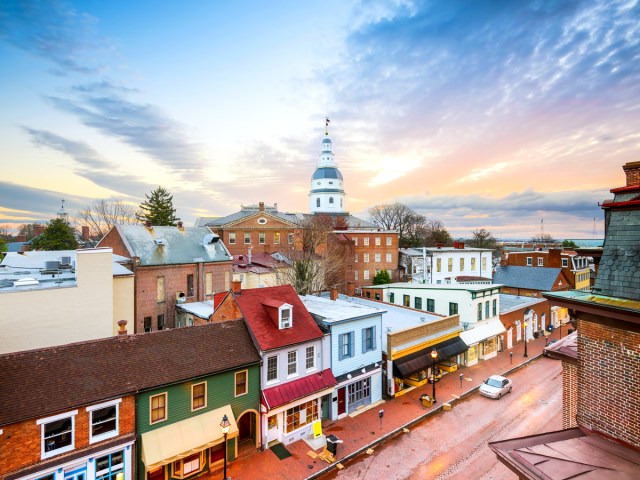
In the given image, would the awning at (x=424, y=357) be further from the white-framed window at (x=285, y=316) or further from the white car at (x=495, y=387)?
the white-framed window at (x=285, y=316)

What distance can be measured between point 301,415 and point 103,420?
29.8ft

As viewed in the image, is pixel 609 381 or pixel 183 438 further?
pixel 183 438

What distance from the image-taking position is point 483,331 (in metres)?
28.5

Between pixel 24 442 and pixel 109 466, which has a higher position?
pixel 24 442

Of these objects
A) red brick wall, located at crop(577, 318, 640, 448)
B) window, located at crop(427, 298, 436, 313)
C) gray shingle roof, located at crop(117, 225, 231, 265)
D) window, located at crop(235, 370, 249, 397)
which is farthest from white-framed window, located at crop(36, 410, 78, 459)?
window, located at crop(427, 298, 436, 313)

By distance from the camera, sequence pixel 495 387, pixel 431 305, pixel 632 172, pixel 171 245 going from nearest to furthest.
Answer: pixel 632 172
pixel 495 387
pixel 431 305
pixel 171 245

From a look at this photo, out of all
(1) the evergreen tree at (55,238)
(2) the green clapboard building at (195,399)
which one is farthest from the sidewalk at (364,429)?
(1) the evergreen tree at (55,238)

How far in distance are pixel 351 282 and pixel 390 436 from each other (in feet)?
110

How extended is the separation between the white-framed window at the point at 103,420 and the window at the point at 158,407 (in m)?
1.21

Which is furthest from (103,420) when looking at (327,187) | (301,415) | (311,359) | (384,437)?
(327,187)

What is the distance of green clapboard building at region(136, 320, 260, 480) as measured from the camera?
13.3 meters

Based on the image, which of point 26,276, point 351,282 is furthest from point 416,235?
point 26,276

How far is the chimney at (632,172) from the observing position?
7858 mm

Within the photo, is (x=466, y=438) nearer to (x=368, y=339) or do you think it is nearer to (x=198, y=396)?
(x=368, y=339)
